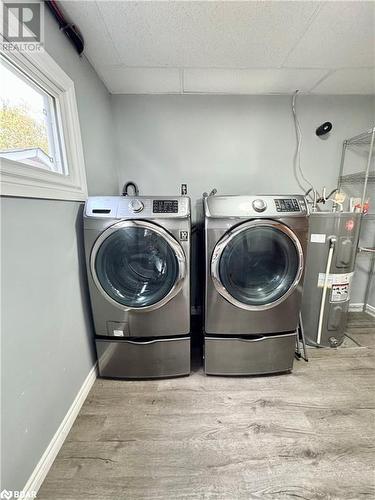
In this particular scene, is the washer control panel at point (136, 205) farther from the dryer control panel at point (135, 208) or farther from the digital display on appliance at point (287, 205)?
the digital display on appliance at point (287, 205)

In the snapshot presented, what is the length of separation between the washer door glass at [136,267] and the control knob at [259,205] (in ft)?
1.82

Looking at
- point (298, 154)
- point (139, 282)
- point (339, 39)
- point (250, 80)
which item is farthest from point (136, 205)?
point (298, 154)

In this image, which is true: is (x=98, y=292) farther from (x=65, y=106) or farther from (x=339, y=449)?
(x=339, y=449)

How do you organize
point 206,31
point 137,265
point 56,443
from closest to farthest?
point 56,443
point 206,31
point 137,265

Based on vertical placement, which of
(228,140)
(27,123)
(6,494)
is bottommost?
(6,494)

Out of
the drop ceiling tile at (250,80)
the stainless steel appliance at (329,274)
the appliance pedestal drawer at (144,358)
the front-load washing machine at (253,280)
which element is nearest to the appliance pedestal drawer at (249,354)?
the front-load washing machine at (253,280)

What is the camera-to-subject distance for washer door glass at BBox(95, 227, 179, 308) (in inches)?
48.4

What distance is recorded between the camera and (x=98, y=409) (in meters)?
1.22

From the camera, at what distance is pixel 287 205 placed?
4.02 ft

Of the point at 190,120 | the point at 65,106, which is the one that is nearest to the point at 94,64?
the point at 65,106

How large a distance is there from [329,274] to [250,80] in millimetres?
1687

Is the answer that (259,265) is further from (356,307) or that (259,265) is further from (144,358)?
(356,307)

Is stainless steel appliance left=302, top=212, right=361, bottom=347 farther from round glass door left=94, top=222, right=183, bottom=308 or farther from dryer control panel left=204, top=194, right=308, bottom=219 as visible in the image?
round glass door left=94, top=222, right=183, bottom=308

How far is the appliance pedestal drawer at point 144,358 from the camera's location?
136 centimetres
